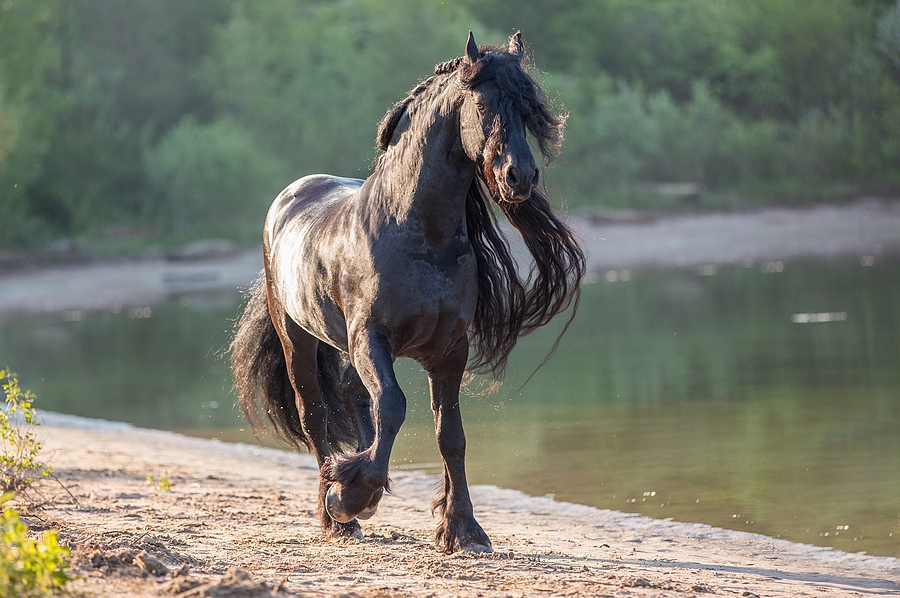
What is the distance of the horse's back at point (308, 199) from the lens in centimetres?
597

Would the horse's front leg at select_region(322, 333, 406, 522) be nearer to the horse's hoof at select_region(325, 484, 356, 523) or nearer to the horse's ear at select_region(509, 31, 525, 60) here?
the horse's hoof at select_region(325, 484, 356, 523)

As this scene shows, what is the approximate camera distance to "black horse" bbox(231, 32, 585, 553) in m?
4.60

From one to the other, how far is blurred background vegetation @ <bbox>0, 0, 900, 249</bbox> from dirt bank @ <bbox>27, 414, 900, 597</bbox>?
24529mm

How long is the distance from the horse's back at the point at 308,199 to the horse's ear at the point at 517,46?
1.40 m

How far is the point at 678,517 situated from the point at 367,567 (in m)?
2.41

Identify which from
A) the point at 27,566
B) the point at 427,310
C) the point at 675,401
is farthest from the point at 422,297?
the point at 675,401

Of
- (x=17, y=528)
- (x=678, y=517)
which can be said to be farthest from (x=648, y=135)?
(x=17, y=528)

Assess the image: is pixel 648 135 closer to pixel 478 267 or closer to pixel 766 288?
pixel 766 288

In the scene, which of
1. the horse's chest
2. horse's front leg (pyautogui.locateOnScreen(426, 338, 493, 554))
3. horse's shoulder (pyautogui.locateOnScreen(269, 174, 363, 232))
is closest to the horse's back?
horse's shoulder (pyautogui.locateOnScreen(269, 174, 363, 232))

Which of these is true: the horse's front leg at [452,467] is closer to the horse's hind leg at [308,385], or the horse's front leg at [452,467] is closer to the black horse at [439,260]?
the black horse at [439,260]

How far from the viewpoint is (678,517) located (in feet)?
20.9

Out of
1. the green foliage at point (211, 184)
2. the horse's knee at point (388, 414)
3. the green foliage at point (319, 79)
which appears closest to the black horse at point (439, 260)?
the horse's knee at point (388, 414)

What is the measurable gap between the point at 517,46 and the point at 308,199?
193 cm

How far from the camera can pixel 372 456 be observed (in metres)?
4.64
